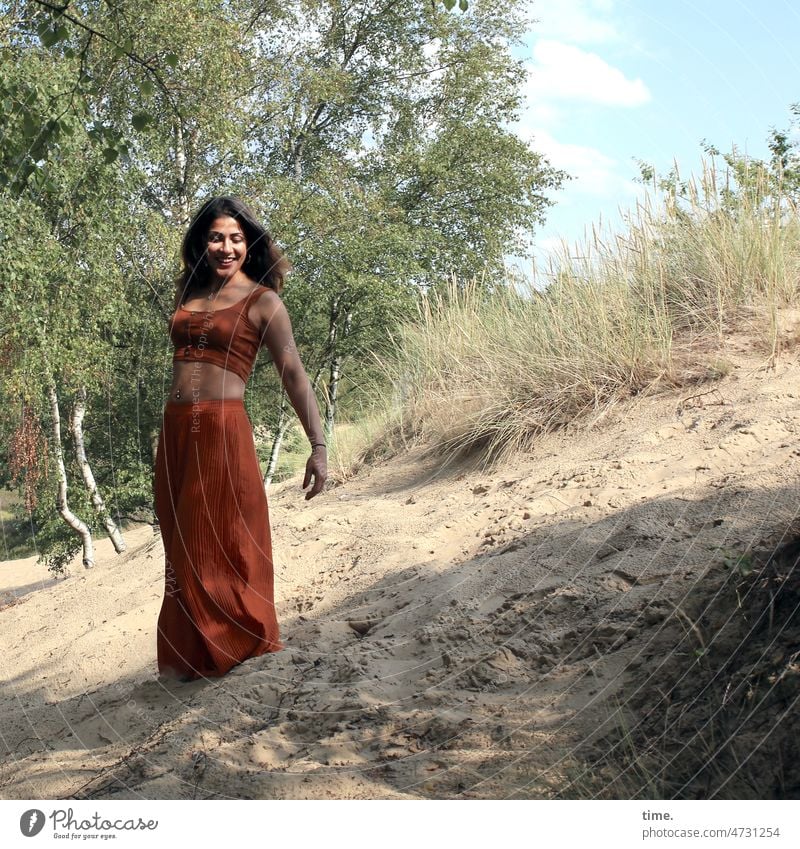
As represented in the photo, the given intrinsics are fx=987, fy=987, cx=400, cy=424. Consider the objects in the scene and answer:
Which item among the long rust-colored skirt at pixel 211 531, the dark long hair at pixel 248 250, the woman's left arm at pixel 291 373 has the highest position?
the dark long hair at pixel 248 250

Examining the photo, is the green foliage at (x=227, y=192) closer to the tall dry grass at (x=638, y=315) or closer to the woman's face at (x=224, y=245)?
the tall dry grass at (x=638, y=315)

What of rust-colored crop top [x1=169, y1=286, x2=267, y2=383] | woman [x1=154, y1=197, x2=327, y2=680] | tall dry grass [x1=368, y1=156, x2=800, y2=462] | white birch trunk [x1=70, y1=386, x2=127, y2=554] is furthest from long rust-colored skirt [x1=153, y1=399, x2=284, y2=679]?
white birch trunk [x1=70, y1=386, x2=127, y2=554]

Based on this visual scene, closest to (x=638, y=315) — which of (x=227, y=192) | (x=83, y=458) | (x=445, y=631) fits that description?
(x=445, y=631)

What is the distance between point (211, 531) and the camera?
12.6ft

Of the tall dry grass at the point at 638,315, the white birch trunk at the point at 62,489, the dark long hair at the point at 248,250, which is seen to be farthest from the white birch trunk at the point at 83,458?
the dark long hair at the point at 248,250

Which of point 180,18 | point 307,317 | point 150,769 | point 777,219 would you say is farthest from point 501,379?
point 180,18

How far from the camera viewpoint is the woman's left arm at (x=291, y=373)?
3605 millimetres

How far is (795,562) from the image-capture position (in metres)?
3.38

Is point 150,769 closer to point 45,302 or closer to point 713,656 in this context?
point 713,656

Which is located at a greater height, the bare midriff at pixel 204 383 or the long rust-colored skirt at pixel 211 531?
the bare midriff at pixel 204 383

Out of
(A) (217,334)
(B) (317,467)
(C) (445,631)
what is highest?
(A) (217,334)

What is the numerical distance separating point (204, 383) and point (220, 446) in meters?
0.25

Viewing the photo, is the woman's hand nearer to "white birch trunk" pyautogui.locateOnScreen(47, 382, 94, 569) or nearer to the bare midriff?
the bare midriff

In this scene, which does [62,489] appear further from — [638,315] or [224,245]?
[224,245]
